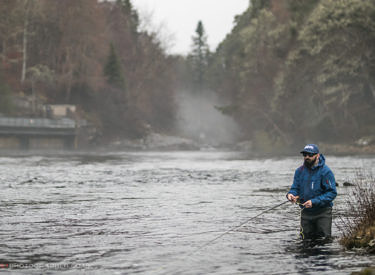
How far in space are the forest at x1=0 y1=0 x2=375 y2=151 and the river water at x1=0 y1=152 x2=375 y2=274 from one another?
38.7 m

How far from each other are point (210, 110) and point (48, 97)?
68.4 m

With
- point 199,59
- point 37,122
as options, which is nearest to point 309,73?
point 37,122

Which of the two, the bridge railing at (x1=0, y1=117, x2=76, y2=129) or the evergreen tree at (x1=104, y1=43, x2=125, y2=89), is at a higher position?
the evergreen tree at (x1=104, y1=43, x2=125, y2=89)

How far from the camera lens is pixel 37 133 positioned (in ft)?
227

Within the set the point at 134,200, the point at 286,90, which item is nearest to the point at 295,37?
the point at 286,90

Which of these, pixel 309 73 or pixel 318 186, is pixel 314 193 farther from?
pixel 309 73

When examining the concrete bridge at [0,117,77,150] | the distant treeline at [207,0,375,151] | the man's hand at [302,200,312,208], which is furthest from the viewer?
the concrete bridge at [0,117,77,150]

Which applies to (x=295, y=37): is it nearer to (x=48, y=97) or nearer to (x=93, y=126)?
(x=93, y=126)

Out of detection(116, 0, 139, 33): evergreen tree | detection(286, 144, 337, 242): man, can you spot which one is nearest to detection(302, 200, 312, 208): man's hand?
detection(286, 144, 337, 242): man

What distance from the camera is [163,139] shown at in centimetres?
9019

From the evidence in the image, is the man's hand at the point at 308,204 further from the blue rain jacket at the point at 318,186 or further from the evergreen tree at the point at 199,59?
the evergreen tree at the point at 199,59

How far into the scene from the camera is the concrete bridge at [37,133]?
66875 mm

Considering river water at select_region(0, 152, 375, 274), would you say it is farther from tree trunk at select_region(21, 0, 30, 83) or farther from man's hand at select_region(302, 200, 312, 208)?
tree trunk at select_region(21, 0, 30, 83)

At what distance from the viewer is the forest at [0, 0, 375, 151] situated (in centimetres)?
5997
